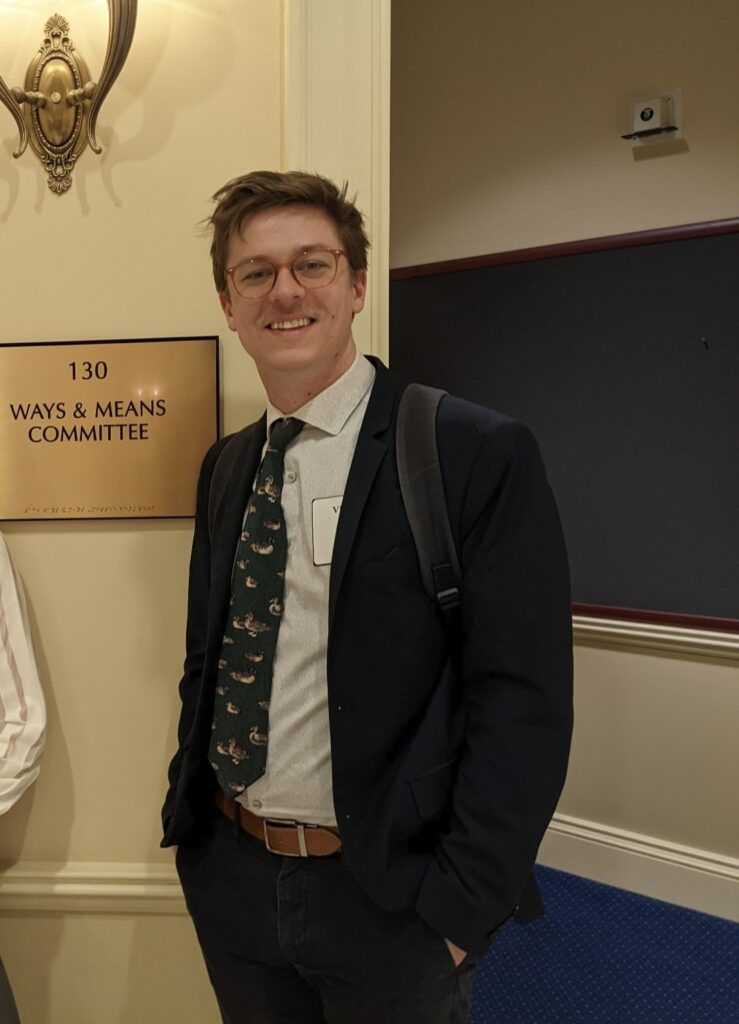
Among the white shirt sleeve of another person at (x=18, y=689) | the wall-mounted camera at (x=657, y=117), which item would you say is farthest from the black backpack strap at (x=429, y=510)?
the wall-mounted camera at (x=657, y=117)

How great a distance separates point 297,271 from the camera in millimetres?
1151

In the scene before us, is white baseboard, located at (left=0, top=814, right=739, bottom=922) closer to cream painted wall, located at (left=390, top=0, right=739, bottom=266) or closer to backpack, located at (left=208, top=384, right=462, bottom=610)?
backpack, located at (left=208, top=384, right=462, bottom=610)

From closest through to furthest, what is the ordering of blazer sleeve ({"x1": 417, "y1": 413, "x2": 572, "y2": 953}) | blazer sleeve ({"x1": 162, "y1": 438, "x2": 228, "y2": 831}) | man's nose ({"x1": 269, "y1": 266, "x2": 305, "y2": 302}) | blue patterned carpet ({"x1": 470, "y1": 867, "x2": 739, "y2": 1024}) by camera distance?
1. blazer sleeve ({"x1": 417, "y1": 413, "x2": 572, "y2": 953})
2. man's nose ({"x1": 269, "y1": 266, "x2": 305, "y2": 302})
3. blazer sleeve ({"x1": 162, "y1": 438, "x2": 228, "y2": 831})
4. blue patterned carpet ({"x1": 470, "y1": 867, "x2": 739, "y2": 1024})

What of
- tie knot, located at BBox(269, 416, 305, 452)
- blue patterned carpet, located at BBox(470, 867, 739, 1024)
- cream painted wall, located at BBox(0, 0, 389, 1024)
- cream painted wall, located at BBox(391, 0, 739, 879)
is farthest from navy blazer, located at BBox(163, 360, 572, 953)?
cream painted wall, located at BBox(391, 0, 739, 879)

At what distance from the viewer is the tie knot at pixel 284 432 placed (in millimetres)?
1215

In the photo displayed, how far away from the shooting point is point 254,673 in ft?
3.87

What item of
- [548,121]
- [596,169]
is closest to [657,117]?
[596,169]

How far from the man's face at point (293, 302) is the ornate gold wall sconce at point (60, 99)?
0.62 metres

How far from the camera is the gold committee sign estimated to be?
62.5 inches

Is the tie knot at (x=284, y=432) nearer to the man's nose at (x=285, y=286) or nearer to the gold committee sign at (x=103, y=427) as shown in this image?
the man's nose at (x=285, y=286)

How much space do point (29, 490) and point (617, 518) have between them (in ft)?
5.99

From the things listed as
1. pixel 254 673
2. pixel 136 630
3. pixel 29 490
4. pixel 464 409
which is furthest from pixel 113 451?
pixel 464 409

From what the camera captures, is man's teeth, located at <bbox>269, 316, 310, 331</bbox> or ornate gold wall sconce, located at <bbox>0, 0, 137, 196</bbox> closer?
man's teeth, located at <bbox>269, 316, 310, 331</bbox>

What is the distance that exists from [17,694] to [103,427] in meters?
0.56
